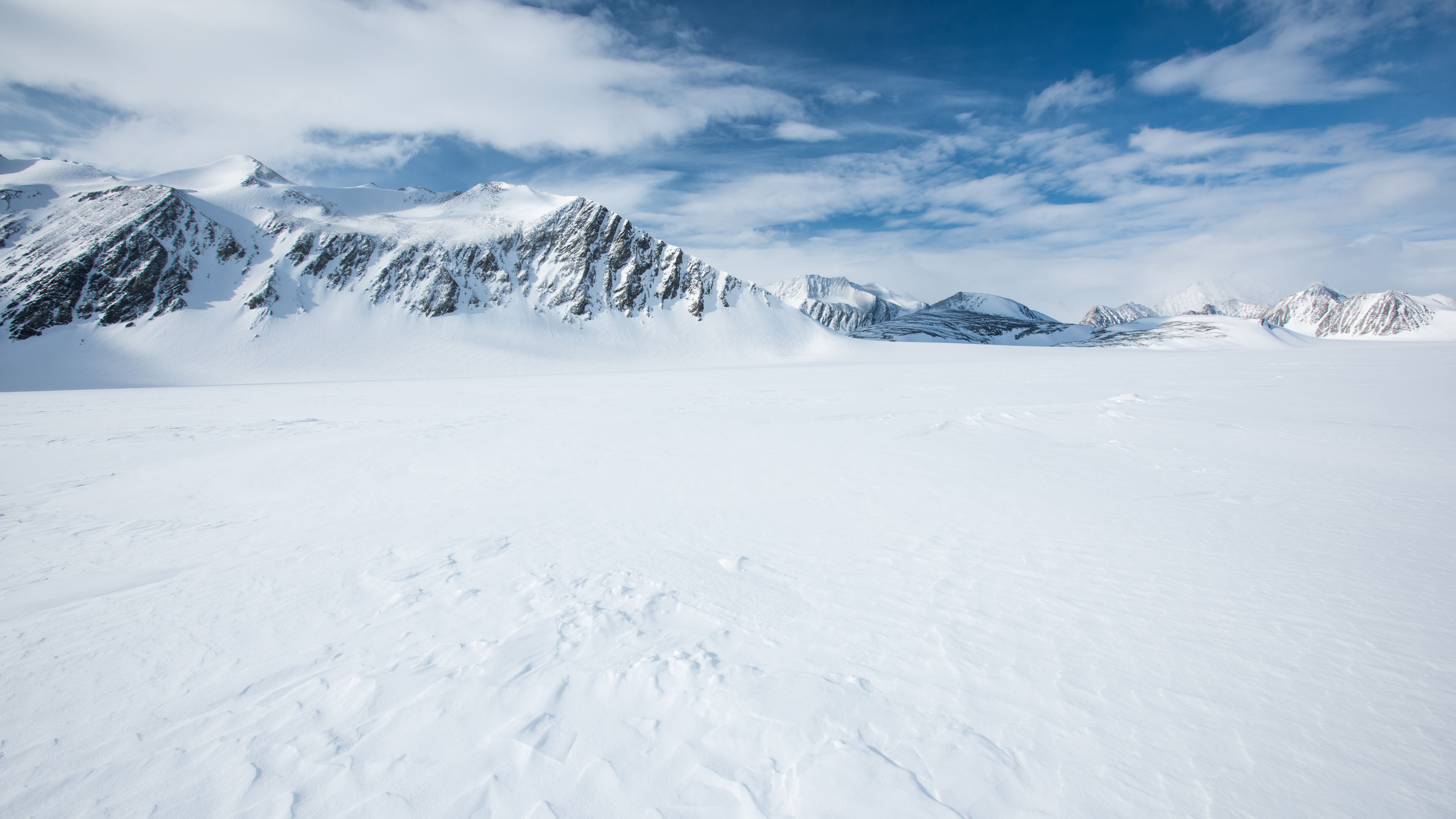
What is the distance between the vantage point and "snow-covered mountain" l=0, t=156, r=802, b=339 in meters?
57.5

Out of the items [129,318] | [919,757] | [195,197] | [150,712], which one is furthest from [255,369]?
[919,757]

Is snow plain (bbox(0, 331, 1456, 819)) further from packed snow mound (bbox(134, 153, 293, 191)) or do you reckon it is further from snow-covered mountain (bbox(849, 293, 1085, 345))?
snow-covered mountain (bbox(849, 293, 1085, 345))

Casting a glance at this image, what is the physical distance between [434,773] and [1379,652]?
5632 mm

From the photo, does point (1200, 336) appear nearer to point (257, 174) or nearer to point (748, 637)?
point (748, 637)

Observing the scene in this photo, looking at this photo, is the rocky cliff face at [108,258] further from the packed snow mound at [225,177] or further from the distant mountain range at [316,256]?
the packed snow mound at [225,177]

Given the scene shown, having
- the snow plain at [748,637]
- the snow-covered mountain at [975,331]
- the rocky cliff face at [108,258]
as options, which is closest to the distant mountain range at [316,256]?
the rocky cliff face at [108,258]

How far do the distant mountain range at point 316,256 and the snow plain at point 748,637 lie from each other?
68.5m

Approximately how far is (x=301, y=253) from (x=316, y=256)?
6.26 ft

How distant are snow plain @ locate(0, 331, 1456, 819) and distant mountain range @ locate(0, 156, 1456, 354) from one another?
68510mm

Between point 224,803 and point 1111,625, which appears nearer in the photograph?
point 224,803

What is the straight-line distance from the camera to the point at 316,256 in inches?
2670

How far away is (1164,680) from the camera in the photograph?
9.86ft

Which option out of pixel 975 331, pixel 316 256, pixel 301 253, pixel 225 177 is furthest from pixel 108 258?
pixel 975 331

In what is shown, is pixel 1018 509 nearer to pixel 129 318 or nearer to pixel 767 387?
pixel 767 387
